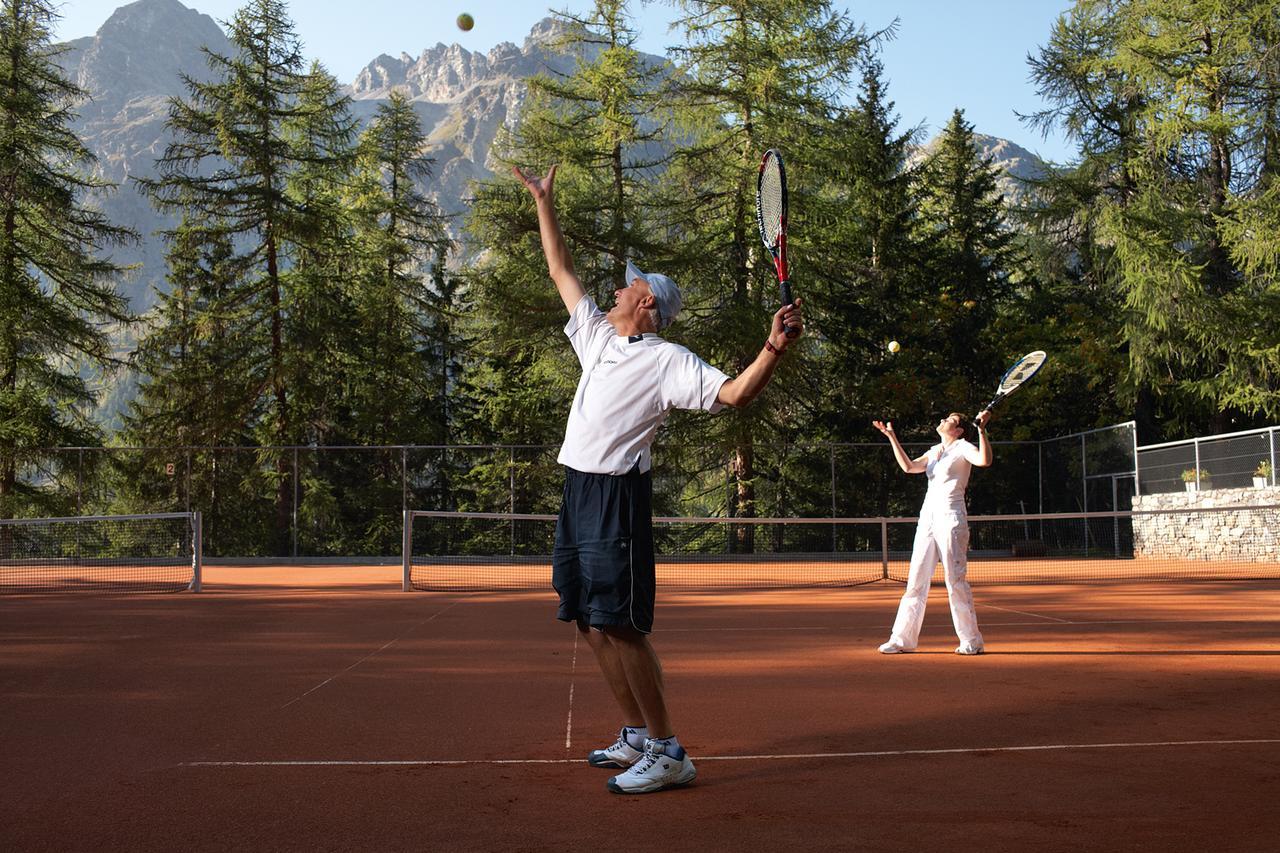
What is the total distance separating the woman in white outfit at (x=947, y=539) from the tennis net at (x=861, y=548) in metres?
10.4

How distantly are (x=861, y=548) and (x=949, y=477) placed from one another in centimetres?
1640

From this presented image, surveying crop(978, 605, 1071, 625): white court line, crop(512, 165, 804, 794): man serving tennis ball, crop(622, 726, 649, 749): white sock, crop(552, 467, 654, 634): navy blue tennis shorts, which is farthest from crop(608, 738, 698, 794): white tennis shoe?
crop(978, 605, 1071, 625): white court line

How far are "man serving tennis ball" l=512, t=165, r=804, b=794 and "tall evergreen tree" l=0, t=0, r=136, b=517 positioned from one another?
25.7 m

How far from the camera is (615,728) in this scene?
5.86 meters

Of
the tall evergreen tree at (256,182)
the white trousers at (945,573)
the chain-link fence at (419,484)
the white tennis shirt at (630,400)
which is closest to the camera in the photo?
the white tennis shirt at (630,400)

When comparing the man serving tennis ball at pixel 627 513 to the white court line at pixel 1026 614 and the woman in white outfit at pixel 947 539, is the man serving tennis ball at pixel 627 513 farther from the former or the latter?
the white court line at pixel 1026 614

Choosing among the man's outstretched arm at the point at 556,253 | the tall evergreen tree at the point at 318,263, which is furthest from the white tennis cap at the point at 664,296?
the tall evergreen tree at the point at 318,263

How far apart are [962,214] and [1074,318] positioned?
6.56 m

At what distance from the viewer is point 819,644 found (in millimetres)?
9516

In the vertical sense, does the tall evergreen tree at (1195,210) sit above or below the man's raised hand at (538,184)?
above

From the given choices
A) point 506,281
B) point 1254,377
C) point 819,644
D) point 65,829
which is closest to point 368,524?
point 506,281

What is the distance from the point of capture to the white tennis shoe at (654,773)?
4418mm

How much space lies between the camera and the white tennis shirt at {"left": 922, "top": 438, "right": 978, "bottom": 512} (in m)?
8.52

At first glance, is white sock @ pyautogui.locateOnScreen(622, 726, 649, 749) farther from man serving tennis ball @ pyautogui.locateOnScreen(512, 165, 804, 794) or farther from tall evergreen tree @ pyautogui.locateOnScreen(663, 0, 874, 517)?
tall evergreen tree @ pyautogui.locateOnScreen(663, 0, 874, 517)
